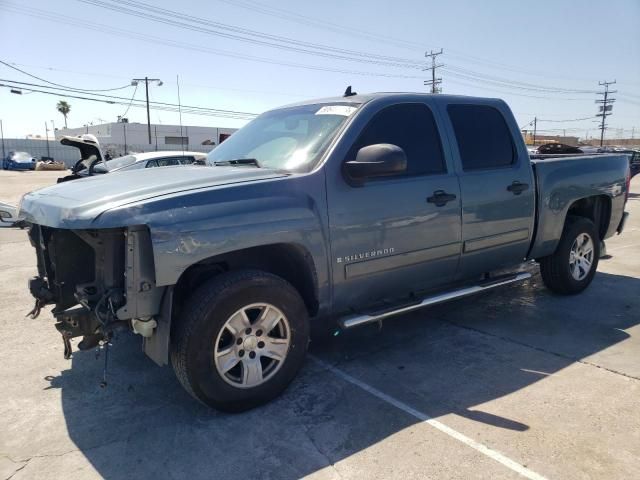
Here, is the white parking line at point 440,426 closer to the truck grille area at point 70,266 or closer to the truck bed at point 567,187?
the truck grille area at point 70,266

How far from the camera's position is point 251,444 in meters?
2.90

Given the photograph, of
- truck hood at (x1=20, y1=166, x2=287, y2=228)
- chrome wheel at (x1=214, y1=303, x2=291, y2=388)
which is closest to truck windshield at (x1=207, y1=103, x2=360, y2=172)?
truck hood at (x1=20, y1=166, x2=287, y2=228)

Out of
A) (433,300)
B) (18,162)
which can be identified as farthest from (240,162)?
(18,162)

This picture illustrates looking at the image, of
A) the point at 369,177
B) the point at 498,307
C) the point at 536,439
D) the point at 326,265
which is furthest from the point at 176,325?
the point at 498,307

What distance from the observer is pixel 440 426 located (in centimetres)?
304

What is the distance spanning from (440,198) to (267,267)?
147 centimetres

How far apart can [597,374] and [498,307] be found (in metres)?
1.63

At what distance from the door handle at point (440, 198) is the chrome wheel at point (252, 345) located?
59.7 inches

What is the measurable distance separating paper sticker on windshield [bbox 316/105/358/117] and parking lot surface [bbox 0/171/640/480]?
1.94 metres

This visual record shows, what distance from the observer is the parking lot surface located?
2.70 m

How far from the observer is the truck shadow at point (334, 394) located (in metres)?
2.80

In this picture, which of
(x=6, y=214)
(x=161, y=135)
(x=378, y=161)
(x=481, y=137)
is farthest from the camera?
(x=161, y=135)

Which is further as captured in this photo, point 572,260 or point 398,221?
point 572,260

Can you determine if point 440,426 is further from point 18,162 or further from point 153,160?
point 18,162
